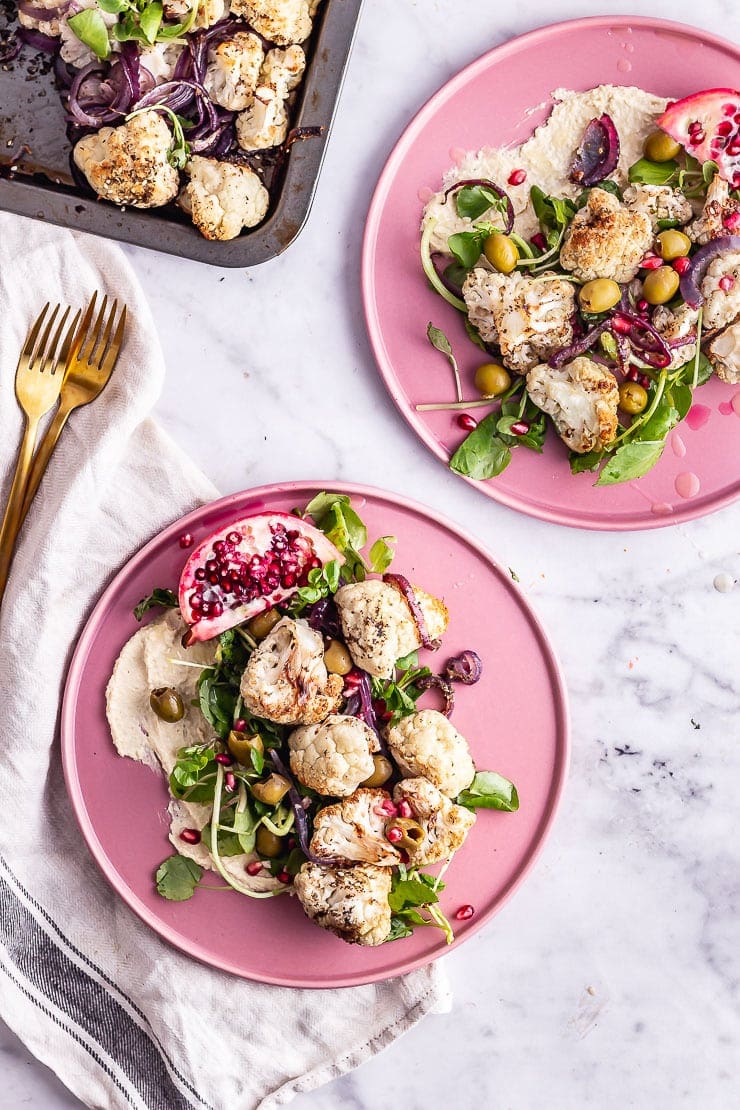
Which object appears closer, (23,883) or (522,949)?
(23,883)

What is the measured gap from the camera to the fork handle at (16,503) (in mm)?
2508

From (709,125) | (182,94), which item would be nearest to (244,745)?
(182,94)

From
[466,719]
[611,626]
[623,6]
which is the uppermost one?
[623,6]

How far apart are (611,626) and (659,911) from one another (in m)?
0.88

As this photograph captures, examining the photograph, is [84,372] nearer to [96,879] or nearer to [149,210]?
[149,210]

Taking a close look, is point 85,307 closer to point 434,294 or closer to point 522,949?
point 434,294

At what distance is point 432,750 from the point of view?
2344mm

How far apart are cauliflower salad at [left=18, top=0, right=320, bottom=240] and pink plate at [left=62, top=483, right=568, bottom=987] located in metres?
0.81

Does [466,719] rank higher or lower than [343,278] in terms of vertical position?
lower

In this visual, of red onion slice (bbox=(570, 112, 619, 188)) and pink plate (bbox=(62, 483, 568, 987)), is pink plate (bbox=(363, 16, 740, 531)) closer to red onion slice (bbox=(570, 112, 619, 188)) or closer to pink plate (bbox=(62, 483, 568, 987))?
red onion slice (bbox=(570, 112, 619, 188))

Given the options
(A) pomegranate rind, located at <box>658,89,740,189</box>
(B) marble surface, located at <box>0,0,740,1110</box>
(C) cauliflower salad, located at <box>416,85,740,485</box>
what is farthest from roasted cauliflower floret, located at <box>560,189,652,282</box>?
(B) marble surface, located at <box>0,0,740,1110</box>

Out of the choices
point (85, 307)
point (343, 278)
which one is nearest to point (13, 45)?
point (85, 307)

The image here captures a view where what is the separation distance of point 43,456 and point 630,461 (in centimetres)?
160

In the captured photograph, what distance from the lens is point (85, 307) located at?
100 inches
